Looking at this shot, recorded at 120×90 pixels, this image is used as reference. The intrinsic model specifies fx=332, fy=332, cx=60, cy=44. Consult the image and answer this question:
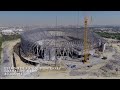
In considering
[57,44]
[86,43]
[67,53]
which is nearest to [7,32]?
[57,44]

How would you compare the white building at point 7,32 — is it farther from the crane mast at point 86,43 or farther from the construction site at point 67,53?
the crane mast at point 86,43

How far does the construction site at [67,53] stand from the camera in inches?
210

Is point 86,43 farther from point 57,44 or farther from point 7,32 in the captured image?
point 7,32

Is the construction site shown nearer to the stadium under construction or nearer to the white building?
the stadium under construction

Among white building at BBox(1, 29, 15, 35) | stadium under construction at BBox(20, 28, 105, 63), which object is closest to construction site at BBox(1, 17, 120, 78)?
stadium under construction at BBox(20, 28, 105, 63)

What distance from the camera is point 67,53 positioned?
5.45 m

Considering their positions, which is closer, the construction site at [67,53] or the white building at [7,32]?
the construction site at [67,53]

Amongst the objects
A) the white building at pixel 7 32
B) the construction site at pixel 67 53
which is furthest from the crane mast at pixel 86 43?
the white building at pixel 7 32

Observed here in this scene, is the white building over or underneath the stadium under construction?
over

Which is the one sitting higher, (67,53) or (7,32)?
(7,32)

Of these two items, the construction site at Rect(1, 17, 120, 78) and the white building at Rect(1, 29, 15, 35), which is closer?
the construction site at Rect(1, 17, 120, 78)

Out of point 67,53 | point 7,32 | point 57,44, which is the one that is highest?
point 7,32

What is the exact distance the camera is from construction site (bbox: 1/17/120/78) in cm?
534
